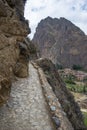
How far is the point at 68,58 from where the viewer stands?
567ft

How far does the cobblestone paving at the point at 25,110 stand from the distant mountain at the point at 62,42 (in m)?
147

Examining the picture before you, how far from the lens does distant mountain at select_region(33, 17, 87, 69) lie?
172 m

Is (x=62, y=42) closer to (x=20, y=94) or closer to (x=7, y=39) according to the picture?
(x=20, y=94)

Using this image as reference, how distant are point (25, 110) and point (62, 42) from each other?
549ft

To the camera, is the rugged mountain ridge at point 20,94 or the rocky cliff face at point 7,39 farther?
the rugged mountain ridge at point 20,94

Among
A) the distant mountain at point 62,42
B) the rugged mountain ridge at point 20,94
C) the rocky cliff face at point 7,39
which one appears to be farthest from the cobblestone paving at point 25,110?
the distant mountain at point 62,42

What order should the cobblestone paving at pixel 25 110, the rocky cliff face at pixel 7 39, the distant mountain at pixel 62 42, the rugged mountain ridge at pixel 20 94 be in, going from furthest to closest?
the distant mountain at pixel 62 42
the cobblestone paving at pixel 25 110
the rugged mountain ridge at pixel 20 94
the rocky cliff face at pixel 7 39

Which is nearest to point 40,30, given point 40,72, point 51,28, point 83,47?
point 51,28

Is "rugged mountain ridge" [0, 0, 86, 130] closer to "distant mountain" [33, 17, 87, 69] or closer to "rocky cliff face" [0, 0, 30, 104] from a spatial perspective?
"rocky cliff face" [0, 0, 30, 104]

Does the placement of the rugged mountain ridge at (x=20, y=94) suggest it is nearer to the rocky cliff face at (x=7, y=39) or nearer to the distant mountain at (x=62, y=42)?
the rocky cliff face at (x=7, y=39)

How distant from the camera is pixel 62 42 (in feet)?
594

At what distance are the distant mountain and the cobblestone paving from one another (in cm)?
14675

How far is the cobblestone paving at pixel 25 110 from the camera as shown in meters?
13.3

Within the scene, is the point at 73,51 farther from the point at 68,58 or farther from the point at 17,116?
the point at 17,116
